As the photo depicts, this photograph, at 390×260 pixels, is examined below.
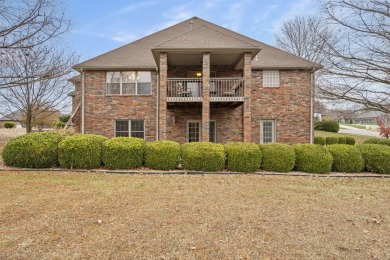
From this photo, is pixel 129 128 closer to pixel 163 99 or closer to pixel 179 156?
pixel 163 99

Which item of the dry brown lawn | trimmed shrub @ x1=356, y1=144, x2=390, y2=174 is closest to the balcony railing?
trimmed shrub @ x1=356, y1=144, x2=390, y2=174

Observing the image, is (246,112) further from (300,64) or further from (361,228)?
(361,228)

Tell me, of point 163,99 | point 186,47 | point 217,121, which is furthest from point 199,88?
point 186,47

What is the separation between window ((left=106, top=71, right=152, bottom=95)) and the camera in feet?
48.7

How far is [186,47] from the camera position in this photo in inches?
465

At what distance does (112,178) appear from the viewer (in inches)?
304

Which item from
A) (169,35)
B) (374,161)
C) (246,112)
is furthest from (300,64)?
(169,35)

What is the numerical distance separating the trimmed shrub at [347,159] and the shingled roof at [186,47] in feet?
17.5

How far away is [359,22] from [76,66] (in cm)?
1315

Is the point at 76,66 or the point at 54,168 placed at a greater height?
the point at 76,66

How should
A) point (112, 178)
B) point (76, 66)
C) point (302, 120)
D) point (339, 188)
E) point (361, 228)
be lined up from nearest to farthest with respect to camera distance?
point (361, 228), point (339, 188), point (112, 178), point (76, 66), point (302, 120)

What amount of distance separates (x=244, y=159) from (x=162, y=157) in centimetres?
285

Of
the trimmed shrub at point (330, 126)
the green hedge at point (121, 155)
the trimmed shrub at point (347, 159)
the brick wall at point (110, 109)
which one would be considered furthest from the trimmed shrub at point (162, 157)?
the trimmed shrub at point (330, 126)

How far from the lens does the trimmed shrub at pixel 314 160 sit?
29.7 feet
